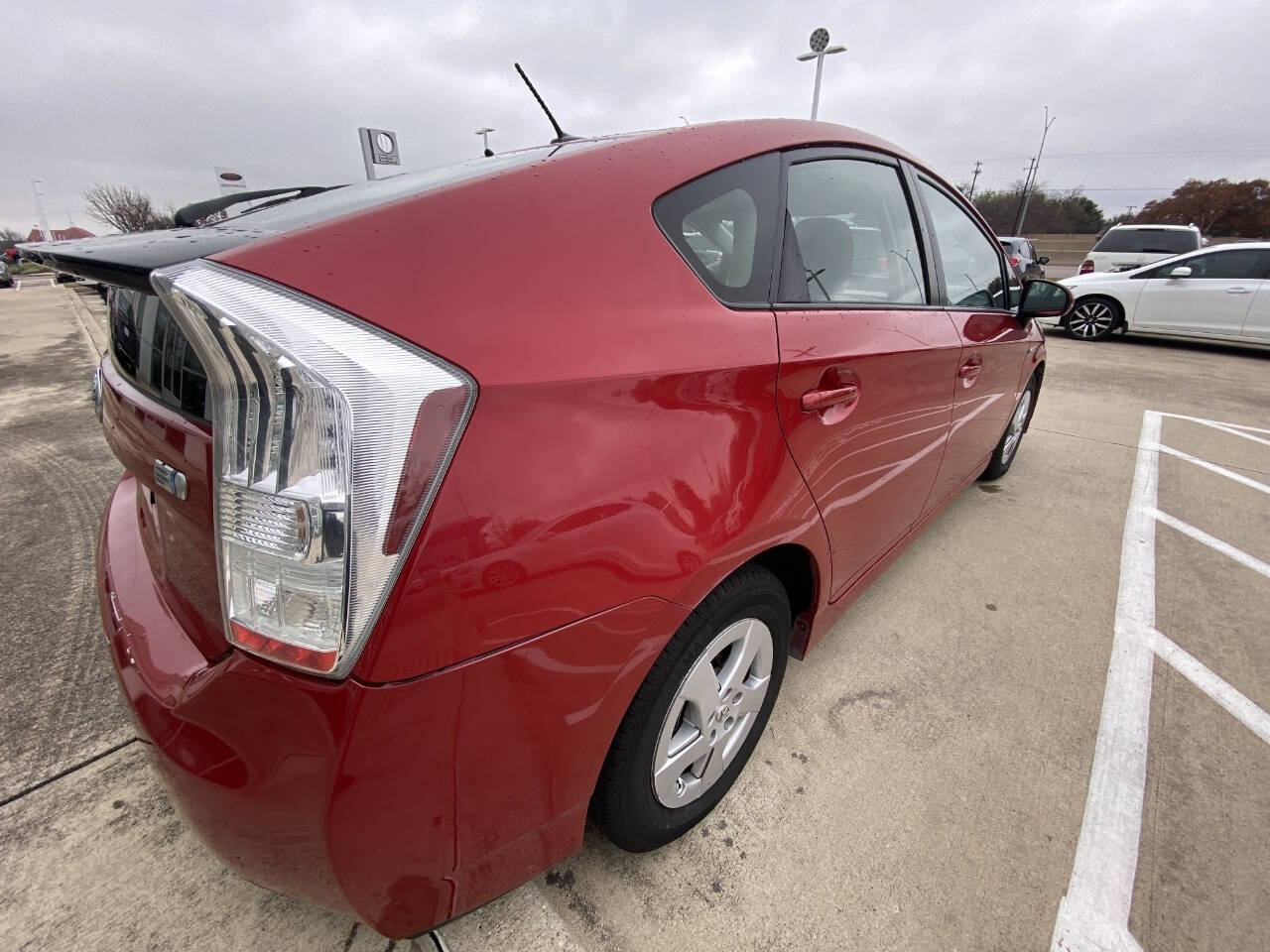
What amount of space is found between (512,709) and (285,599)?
1.22 feet

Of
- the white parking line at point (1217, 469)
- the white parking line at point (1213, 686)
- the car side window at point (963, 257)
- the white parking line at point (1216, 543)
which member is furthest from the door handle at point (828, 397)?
the white parking line at point (1217, 469)

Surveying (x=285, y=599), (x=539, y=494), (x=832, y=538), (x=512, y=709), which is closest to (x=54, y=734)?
(x=285, y=599)

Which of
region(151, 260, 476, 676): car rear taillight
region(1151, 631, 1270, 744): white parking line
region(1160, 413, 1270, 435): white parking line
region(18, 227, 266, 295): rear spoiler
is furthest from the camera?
region(1160, 413, 1270, 435): white parking line

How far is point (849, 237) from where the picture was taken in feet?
5.69

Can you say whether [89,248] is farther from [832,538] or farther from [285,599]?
[832,538]

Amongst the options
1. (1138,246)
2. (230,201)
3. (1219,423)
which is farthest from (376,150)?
(1138,246)

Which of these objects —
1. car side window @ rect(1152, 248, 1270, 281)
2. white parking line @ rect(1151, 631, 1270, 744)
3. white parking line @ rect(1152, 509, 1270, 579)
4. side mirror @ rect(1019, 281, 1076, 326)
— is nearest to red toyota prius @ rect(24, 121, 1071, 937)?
white parking line @ rect(1151, 631, 1270, 744)

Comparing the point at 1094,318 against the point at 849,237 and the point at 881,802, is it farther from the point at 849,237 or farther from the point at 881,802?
the point at 881,802

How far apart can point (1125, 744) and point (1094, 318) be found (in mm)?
9415

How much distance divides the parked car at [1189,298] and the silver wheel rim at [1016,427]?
17.6 feet

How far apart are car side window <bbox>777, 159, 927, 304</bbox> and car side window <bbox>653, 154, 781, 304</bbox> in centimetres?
7

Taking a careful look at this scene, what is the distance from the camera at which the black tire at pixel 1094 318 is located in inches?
343

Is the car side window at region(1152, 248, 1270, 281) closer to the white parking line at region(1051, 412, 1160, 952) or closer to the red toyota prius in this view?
the white parking line at region(1051, 412, 1160, 952)

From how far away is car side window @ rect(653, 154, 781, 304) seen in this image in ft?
3.88
